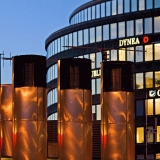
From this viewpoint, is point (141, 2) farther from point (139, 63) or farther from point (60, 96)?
point (60, 96)

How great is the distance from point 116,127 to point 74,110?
294cm

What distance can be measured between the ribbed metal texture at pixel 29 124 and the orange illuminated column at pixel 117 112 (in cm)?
388

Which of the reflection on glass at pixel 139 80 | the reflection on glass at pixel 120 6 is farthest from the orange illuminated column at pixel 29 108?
the reflection on glass at pixel 120 6

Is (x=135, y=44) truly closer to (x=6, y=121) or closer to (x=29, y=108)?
(x=6, y=121)

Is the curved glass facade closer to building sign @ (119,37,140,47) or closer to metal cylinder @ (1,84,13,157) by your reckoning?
building sign @ (119,37,140,47)

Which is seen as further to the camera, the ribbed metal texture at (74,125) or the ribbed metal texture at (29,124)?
the ribbed metal texture at (74,125)

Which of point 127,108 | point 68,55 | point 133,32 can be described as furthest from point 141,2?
point 127,108

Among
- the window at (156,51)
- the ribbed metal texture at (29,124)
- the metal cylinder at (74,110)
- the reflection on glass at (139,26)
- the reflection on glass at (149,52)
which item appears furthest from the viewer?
the reflection on glass at (139,26)

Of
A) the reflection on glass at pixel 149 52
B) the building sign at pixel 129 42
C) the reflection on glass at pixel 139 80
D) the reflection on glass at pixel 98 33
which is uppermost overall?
the reflection on glass at pixel 98 33

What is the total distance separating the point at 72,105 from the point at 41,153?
3.52 metres

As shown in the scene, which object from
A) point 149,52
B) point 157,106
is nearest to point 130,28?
point 149,52

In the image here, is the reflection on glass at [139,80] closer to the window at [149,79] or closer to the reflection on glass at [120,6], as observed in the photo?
the window at [149,79]

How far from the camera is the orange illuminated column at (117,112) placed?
51.0 metres

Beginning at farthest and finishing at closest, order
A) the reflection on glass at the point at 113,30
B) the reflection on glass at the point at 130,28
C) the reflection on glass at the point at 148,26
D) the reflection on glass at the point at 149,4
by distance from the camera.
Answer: the reflection on glass at the point at 113,30 → the reflection on glass at the point at 130,28 → the reflection on glass at the point at 149,4 → the reflection on glass at the point at 148,26
